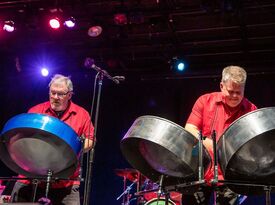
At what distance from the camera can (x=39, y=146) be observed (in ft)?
6.98

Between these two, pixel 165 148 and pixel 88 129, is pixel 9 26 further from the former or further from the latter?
pixel 165 148

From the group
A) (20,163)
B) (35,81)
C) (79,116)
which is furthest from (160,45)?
(20,163)

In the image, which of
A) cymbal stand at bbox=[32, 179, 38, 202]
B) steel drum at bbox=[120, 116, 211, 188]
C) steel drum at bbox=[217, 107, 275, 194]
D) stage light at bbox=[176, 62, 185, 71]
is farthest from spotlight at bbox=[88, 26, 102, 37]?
steel drum at bbox=[217, 107, 275, 194]

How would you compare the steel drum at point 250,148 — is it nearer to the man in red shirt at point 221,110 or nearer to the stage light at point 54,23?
the man in red shirt at point 221,110

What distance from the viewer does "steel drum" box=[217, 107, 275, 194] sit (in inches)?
68.0

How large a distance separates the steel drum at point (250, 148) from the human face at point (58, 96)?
110cm

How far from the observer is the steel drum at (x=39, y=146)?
2068mm

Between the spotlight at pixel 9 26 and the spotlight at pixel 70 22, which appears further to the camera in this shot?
the spotlight at pixel 9 26

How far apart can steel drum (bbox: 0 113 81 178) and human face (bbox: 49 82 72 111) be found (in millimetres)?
444

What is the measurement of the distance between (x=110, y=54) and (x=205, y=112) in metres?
3.42

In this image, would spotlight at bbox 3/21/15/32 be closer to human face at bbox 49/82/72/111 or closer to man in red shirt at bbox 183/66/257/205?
human face at bbox 49/82/72/111

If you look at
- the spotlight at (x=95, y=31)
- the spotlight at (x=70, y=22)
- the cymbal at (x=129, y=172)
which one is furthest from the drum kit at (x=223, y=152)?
the spotlight at (x=95, y=31)

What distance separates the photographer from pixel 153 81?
5.89 meters

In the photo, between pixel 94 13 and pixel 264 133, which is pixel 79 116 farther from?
pixel 94 13
